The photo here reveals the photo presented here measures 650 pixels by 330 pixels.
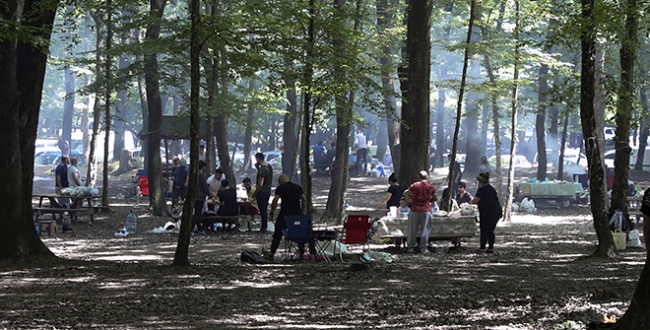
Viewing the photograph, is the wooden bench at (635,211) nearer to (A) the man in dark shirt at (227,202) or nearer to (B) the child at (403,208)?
(B) the child at (403,208)

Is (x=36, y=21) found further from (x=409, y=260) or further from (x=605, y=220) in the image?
(x=605, y=220)

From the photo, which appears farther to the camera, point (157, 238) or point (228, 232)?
point (228, 232)

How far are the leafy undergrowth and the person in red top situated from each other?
64cm

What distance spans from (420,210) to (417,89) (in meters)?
5.18

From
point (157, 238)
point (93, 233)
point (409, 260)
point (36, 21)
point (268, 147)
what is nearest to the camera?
point (36, 21)

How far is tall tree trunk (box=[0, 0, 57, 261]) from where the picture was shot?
687 inches

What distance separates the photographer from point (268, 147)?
264 ft

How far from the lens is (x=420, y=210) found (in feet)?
71.4

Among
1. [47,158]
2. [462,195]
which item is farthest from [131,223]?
[47,158]

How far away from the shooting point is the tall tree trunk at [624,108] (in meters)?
20.0

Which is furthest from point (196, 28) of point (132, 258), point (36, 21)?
point (132, 258)

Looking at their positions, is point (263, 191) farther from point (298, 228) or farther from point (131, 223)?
point (298, 228)

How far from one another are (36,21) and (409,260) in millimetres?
7942

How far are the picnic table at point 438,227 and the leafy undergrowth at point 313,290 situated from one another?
345 mm
